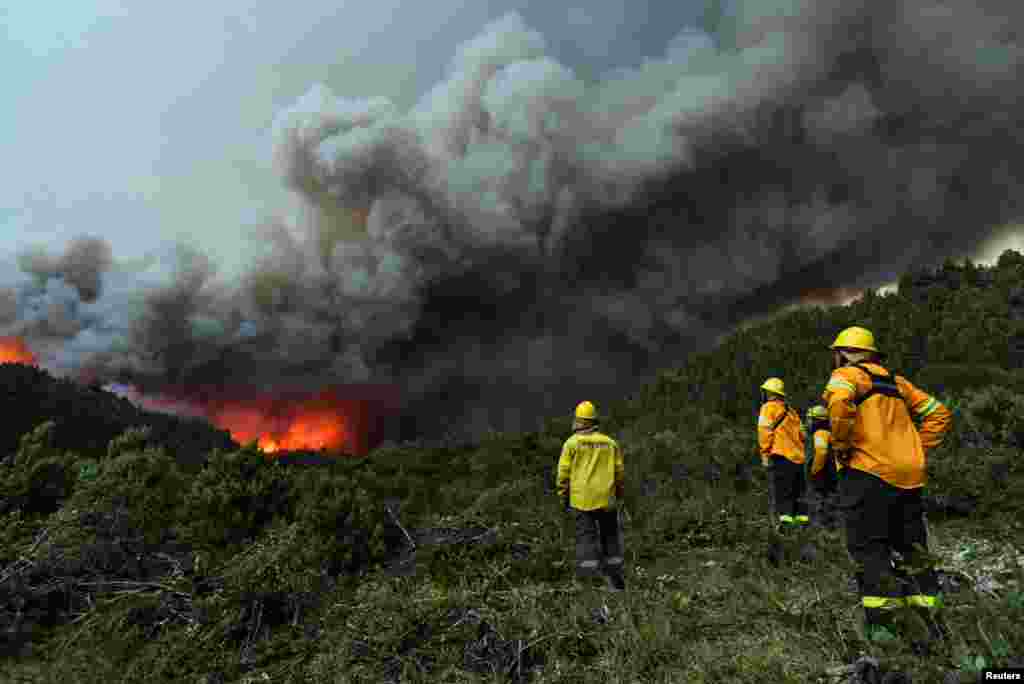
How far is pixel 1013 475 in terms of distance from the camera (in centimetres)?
877

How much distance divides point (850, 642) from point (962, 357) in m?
27.5

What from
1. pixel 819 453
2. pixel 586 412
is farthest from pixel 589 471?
pixel 819 453

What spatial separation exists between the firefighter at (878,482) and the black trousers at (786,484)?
4.40 meters

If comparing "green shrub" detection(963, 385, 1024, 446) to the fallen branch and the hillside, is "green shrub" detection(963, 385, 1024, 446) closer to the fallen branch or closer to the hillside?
the hillside

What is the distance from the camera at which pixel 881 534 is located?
11.0ft

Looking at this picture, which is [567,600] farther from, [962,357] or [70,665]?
[962,357]

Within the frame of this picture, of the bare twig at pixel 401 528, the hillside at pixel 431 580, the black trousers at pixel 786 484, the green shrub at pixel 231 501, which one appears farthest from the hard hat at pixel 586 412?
the green shrub at pixel 231 501

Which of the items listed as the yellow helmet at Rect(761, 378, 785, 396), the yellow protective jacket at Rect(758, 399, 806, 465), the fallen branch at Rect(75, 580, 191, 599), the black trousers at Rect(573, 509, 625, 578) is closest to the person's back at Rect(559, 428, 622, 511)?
the black trousers at Rect(573, 509, 625, 578)

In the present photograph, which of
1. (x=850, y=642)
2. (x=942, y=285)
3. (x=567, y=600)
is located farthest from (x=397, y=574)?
(x=942, y=285)

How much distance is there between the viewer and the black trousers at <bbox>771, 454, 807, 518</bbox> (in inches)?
302

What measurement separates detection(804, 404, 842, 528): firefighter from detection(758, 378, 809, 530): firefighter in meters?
0.21

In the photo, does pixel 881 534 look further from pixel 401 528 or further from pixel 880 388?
pixel 401 528

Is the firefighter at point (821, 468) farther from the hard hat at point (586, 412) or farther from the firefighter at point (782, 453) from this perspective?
the hard hat at point (586, 412)

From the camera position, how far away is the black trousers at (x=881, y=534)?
10.7 ft
